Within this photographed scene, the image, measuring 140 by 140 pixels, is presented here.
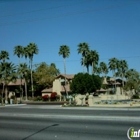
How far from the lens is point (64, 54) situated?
225ft

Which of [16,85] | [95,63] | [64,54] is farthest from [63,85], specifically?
[16,85]

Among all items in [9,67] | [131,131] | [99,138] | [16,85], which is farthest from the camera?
[16,85]

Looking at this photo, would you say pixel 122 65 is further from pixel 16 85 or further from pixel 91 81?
pixel 16 85

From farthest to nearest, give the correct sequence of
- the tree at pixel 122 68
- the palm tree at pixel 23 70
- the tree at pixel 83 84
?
the tree at pixel 122 68 → the palm tree at pixel 23 70 → the tree at pixel 83 84

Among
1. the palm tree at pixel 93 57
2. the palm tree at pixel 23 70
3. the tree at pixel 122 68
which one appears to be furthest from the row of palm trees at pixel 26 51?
the tree at pixel 122 68

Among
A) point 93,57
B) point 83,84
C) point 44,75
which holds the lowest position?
point 83,84

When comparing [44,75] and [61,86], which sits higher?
[44,75]

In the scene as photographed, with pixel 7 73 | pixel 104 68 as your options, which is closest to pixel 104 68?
pixel 104 68

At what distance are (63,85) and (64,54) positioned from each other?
8.71m

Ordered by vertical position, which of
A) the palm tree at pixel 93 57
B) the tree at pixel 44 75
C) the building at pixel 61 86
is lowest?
the building at pixel 61 86

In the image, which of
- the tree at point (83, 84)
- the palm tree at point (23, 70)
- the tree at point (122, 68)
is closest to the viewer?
the tree at point (83, 84)

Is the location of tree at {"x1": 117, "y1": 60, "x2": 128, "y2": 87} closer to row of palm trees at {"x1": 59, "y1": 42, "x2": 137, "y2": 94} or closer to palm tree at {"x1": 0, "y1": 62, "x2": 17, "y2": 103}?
row of palm trees at {"x1": 59, "y1": 42, "x2": 137, "y2": 94}

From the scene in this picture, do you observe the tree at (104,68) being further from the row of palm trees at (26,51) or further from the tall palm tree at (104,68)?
the row of palm trees at (26,51)

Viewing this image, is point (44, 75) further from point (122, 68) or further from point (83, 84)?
point (122, 68)
